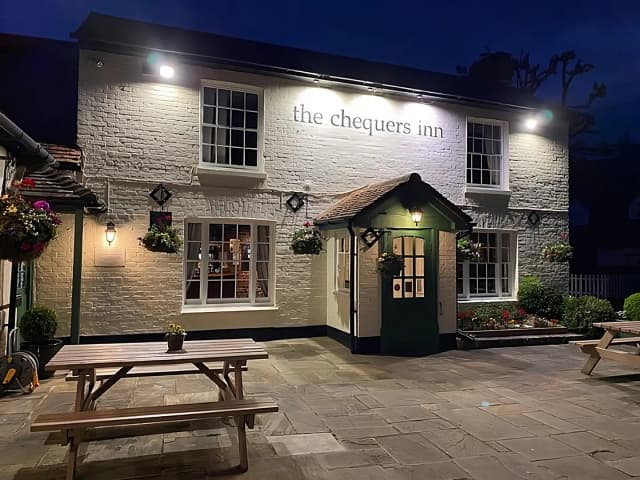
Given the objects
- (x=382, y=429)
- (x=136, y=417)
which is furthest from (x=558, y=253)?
(x=136, y=417)

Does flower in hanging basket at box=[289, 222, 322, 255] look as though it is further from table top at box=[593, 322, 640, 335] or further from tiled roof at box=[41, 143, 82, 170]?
table top at box=[593, 322, 640, 335]

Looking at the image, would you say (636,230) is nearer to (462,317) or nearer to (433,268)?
(462,317)

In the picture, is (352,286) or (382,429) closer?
(382,429)

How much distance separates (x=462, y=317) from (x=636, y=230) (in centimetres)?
1527

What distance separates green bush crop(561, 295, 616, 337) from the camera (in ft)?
32.5

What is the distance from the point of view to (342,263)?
30.5 ft

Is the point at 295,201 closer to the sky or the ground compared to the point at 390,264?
closer to the sky

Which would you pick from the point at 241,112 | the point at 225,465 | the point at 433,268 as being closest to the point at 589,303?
the point at 433,268

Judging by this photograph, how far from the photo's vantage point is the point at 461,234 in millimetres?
9742

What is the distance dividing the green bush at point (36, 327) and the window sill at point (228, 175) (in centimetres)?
365

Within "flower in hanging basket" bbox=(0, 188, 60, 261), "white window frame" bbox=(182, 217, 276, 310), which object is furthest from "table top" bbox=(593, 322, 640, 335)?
"flower in hanging basket" bbox=(0, 188, 60, 261)

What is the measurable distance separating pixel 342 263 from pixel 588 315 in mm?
5444

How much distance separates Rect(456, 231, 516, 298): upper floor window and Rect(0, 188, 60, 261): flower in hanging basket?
893 cm

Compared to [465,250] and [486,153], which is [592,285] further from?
[465,250]
